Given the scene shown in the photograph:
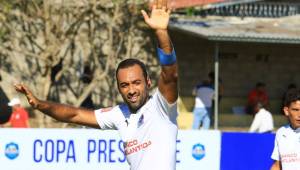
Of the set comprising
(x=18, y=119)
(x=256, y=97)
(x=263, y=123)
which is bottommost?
(x=256, y=97)

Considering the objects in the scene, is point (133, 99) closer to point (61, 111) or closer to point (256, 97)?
point (61, 111)

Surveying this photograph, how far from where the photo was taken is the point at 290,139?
295 inches

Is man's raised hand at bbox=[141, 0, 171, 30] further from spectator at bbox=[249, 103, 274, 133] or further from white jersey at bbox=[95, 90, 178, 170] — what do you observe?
spectator at bbox=[249, 103, 274, 133]

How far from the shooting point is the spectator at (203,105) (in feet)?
71.7

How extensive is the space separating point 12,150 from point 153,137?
8.22m

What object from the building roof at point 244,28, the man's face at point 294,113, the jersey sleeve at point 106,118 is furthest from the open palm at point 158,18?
the building roof at point 244,28

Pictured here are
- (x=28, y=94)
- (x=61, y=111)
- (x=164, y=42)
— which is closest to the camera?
(x=164, y=42)

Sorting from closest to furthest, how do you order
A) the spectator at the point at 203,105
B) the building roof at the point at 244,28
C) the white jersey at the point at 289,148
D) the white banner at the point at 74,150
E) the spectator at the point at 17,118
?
the white jersey at the point at 289,148
the white banner at the point at 74,150
the spectator at the point at 17,118
the spectator at the point at 203,105
the building roof at the point at 244,28

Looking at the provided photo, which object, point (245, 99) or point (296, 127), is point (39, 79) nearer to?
point (245, 99)

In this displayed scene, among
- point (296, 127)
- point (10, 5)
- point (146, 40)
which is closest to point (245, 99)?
point (146, 40)

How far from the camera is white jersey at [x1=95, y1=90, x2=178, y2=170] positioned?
16.9 ft

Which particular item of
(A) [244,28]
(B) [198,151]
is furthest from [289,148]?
(A) [244,28]

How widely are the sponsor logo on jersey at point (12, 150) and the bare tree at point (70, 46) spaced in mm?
9352

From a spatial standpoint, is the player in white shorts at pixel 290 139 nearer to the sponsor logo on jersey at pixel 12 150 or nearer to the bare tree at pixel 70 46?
the sponsor logo on jersey at pixel 12 150
